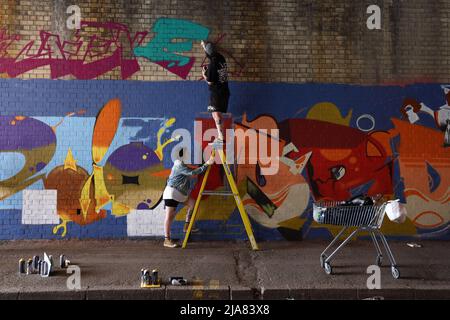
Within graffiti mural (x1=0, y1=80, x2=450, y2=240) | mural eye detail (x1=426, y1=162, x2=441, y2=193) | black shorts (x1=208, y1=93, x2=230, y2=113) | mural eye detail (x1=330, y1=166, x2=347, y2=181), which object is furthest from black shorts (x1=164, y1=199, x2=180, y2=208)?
mural eye detail (x1=426, y1=162, x2=441, y2=193)

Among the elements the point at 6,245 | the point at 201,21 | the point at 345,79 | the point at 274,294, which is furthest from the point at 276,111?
the point at 6,245

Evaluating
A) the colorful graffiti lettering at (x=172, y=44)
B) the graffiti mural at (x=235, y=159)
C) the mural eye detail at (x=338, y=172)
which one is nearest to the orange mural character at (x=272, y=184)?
the graffiti mural at (x=235, y=159)

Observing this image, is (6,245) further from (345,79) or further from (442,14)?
(442,14)

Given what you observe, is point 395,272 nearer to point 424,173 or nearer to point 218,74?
point 424,173

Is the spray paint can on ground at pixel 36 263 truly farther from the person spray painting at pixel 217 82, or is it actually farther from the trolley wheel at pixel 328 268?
the trolley wheel at pixel 328 268

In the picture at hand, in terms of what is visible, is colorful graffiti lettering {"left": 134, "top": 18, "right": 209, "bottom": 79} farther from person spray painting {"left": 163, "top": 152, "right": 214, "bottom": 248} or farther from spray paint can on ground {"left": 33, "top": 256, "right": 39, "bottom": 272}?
spray paint can on ground {"left": 33, "top": 256, "right": 39, "bottom": 272}

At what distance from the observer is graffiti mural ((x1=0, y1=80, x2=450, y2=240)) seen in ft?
29.4

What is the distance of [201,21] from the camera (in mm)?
9148

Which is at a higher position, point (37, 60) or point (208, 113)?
point (37, 60)

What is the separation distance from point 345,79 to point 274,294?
465 cm

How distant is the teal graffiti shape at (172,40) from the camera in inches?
359

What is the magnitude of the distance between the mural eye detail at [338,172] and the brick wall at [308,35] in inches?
64.2

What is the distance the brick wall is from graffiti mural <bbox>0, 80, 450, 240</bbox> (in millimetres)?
287

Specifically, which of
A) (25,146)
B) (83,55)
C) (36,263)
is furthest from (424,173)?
(25,146)
